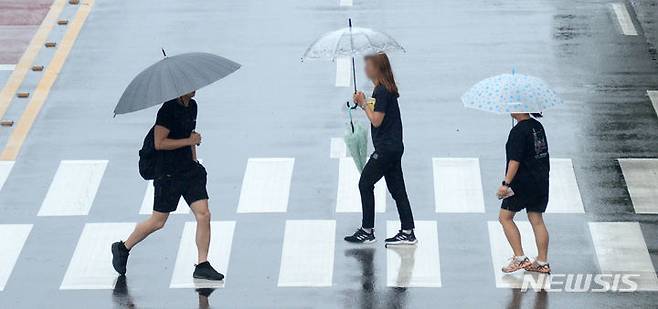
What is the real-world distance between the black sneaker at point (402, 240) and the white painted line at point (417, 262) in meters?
0.04

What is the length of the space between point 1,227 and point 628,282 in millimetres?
5808

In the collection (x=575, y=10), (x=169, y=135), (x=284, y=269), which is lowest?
(x=575, y=10)

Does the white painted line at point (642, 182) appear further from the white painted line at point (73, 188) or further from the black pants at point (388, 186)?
the white painted line at point (73, 188)

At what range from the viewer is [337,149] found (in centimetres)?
1648

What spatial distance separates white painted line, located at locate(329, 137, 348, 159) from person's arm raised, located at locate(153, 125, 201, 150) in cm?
353

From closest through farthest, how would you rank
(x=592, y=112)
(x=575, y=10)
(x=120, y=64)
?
(x=592, y=112) < (x=120, y=64) < (x=575, y=10)

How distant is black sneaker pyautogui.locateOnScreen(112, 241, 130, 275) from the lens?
13.5 metres

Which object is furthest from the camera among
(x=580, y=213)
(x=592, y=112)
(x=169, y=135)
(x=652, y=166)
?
(x=592, y=112)

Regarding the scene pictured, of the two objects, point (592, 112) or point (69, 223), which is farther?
point (592, 112)

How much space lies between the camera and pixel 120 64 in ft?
64.5

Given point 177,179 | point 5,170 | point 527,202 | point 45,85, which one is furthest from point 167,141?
point 45,85

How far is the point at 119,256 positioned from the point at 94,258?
0.54 metres

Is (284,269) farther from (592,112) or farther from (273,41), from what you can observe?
(273,41)

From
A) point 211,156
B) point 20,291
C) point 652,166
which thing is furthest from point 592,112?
point 20,291
